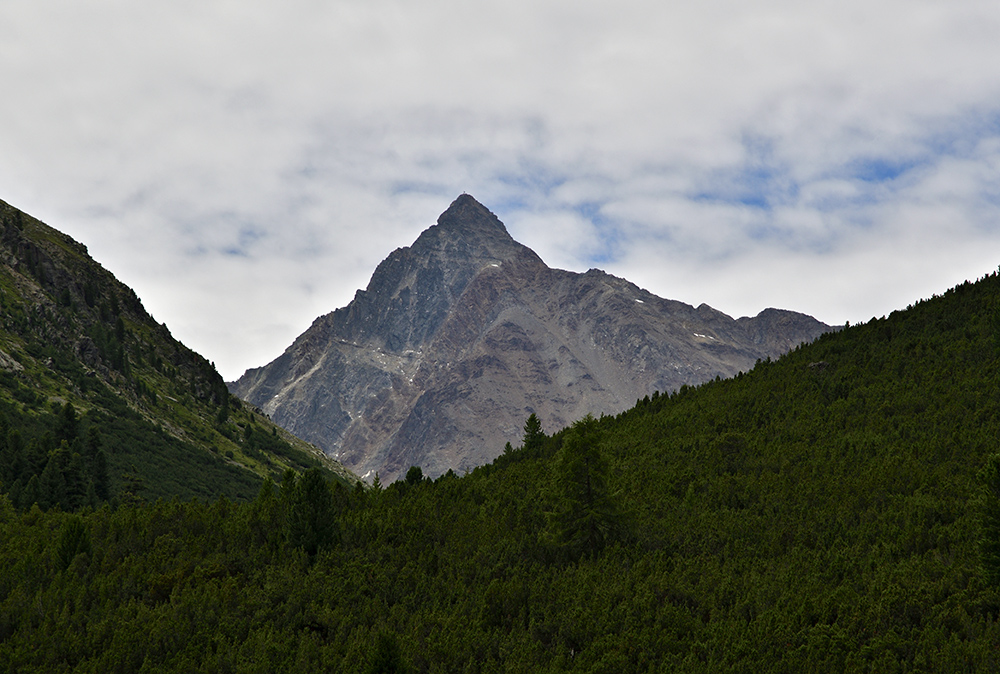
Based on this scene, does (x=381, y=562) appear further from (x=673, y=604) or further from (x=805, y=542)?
(x=805, y=542)

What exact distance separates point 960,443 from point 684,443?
15.4 metres

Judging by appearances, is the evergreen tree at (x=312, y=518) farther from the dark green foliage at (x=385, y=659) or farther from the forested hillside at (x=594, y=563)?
the dark green foliage at (x=385, y=659)

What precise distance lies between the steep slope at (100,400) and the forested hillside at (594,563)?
3571 cm

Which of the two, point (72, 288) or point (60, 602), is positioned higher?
point (72, 288)

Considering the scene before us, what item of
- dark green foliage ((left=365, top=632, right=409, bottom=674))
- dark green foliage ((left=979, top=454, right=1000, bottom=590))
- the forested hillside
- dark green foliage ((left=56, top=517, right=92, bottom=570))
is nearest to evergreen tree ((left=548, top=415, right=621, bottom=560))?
the forested hillside

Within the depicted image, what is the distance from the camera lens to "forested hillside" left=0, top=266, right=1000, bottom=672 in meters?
20.8

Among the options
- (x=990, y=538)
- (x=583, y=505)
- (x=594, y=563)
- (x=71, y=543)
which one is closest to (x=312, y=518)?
(x=71, y=543)

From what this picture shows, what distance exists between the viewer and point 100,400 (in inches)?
5207

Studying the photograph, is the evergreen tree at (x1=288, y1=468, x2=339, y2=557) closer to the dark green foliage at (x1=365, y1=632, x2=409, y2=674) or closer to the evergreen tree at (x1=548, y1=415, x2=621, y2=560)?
the evergreen tree at (x1=548, y1=415, x2=621, y2=560)

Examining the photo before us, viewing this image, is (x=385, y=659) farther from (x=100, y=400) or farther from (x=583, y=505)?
(x=100, y=400)

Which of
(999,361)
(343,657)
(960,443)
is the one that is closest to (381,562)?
(343,657)

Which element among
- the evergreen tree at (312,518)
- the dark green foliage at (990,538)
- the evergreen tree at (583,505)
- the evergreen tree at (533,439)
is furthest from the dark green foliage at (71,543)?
the dark green foliage at (990,538)

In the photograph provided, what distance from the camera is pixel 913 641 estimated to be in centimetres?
1881

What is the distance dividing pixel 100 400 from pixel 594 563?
131535mm
